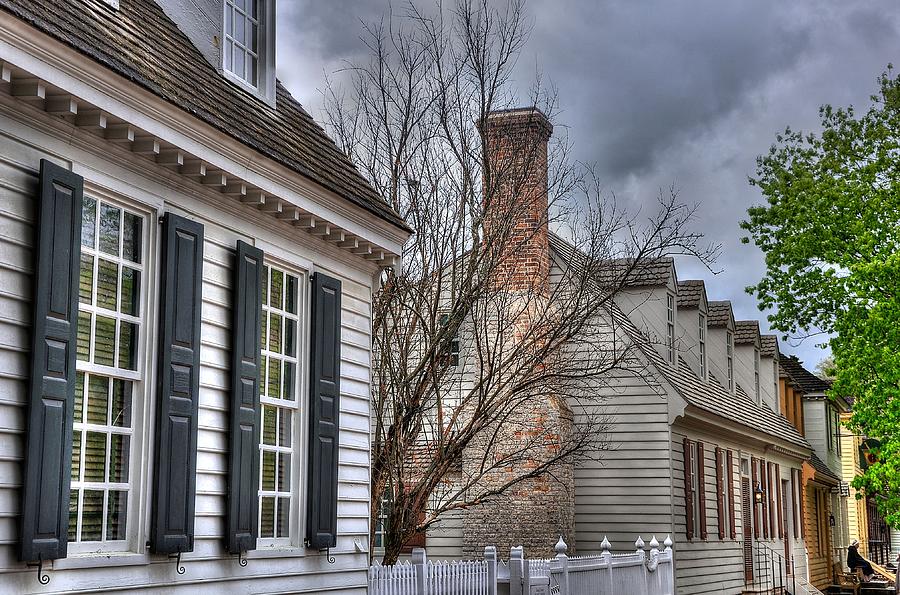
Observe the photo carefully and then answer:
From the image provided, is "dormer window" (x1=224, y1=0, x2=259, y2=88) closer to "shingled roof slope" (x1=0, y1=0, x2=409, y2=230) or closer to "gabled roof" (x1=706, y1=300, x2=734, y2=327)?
"shingled roof slope" (x1=0, y1=0, x2=409, y2=230)

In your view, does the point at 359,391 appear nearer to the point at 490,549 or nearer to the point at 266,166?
the point at 266,166

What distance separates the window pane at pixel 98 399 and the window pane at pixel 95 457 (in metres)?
0.10

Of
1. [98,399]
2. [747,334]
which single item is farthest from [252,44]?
[747,334]

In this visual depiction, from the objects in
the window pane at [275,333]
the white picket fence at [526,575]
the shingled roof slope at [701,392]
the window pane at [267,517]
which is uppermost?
the shingled roof slope at [701,392]

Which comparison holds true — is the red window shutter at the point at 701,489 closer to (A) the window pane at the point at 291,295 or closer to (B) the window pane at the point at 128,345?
(A) the window pane at the point at 291,295

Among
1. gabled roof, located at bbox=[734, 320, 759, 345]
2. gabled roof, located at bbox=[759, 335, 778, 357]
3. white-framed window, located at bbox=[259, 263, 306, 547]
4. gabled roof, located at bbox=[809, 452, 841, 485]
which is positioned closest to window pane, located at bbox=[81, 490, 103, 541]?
white-framed window, located at bbox=[259, 263, 306, 547]

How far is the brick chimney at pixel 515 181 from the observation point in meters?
18.3

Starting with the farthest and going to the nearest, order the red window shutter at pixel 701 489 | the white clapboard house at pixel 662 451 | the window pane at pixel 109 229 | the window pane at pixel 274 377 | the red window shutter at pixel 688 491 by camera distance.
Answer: the red window shutter at pixel 701 489
the red window shutter at pixel 688 491
the white clapboard house at pixel 662 451
the window pane at pixel 274 377
the window pane at pixel 109 229

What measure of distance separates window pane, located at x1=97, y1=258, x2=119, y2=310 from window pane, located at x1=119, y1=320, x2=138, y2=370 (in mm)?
199

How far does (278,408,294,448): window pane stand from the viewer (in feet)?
33.8

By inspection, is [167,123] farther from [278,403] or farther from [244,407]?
[278,403]

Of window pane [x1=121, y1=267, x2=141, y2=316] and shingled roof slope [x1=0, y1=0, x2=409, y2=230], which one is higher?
shingled roof slope [x1=0, y1=0, x2=409, y2=230]

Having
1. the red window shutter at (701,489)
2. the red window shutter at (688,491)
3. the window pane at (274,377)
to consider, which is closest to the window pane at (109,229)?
the window pane at (274,377)

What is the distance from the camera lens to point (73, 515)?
756 centimetres
